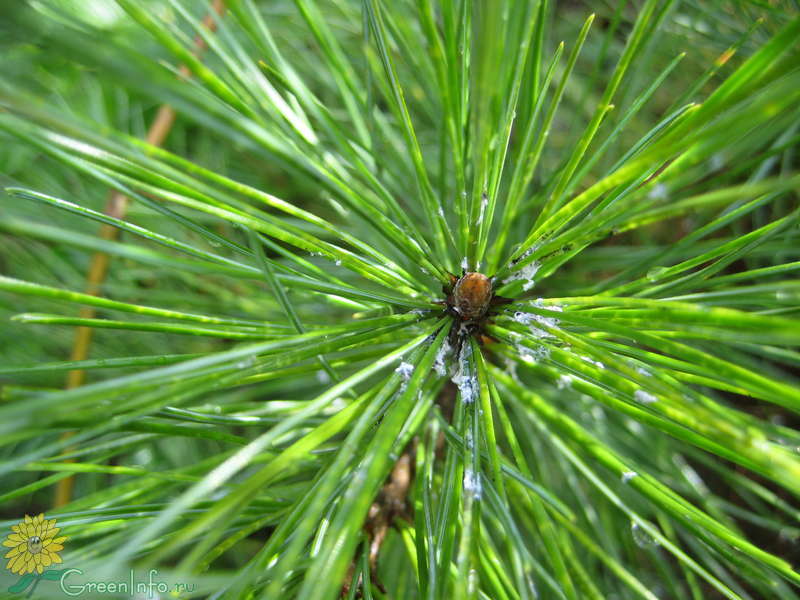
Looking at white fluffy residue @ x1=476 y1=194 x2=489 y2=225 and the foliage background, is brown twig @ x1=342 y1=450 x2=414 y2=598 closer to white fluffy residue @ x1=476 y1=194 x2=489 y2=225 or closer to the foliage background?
the foliage background

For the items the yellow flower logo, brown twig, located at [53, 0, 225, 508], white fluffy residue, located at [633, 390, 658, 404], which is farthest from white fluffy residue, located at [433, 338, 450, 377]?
brown twig, located at [53, 0, 225, 508]

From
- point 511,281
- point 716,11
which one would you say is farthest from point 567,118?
point 511,281

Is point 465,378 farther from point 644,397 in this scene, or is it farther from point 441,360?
point 644,397

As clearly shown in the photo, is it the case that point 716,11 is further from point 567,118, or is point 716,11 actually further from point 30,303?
point 30,303

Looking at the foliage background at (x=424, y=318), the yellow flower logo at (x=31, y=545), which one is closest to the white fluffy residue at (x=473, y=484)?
the foliage background at (x=424, y=318)

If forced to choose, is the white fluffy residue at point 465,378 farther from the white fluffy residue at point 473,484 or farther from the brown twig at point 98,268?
the brown twig at point 98,268
